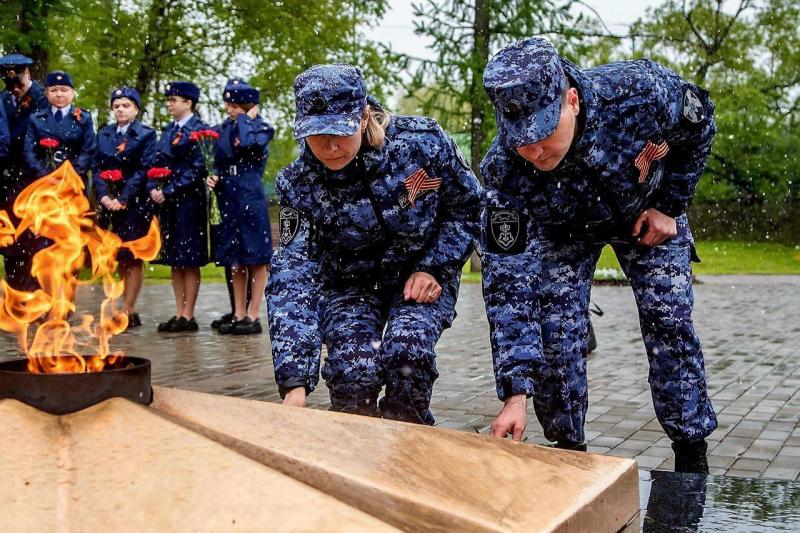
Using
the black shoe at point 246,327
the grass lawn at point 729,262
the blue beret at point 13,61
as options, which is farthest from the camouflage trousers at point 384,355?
the grass lawn at point 729,262

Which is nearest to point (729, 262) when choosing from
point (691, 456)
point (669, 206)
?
point (691, 456)

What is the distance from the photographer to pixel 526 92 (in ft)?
9.53

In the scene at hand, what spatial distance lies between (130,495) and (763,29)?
34738mm

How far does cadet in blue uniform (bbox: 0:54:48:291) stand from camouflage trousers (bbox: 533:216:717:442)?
20.5 feet

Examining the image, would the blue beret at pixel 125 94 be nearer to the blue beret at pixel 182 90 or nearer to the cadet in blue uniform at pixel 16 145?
the blue beret at pixel 182 90

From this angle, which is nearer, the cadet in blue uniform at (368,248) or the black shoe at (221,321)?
the cadet in blue uniform at (368,248)

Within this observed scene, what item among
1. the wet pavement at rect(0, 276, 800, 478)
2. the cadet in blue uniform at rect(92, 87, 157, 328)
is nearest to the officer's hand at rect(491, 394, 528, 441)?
the wet pavement at rect(0, 276, 800, 478)

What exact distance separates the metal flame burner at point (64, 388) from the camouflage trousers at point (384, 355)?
1432mm

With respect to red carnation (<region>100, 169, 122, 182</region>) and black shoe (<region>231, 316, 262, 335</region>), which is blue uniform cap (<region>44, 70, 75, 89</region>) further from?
black shoe (<region>231, 316, 262, 335</region>)

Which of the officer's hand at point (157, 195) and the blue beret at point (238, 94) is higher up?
the blue beret at point (238, 94)

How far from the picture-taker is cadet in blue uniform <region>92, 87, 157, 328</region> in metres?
9.02

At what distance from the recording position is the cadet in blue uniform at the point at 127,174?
902 centimetres

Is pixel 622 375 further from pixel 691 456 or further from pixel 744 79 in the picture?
pixel 744 79

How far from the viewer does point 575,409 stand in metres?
3.89
